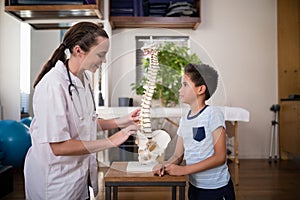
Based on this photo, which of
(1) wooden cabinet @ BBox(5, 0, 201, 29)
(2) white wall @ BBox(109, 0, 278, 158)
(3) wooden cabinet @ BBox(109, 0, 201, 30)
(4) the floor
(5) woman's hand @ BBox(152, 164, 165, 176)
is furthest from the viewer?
(2) white wall @ BBox(109, 0, 278, 158)

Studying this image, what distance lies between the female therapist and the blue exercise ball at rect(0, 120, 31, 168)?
1902 millimetres

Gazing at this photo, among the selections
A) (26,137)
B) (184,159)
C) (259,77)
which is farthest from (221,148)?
(259,77)

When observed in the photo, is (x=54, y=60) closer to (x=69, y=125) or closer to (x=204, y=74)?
(x=69, y=125)

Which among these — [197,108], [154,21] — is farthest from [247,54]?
[197,108]

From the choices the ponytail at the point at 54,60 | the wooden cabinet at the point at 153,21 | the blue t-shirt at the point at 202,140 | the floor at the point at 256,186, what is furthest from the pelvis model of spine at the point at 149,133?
the wooden cabinet at the point at 153,21

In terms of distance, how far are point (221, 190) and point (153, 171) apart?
33cm

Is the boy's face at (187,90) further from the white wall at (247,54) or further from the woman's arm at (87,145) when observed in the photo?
the white wall at (247,54)

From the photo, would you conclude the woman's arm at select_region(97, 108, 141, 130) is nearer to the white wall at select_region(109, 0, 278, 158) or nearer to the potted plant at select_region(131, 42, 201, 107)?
the potted plant at select_region(131, 42, 201, 107)

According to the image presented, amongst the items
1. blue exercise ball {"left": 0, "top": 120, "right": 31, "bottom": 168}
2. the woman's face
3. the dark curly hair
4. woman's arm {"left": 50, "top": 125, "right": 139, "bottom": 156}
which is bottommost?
blue exercise ball {"left": 0, "top": 120, "right": 31, "bottom": 168}

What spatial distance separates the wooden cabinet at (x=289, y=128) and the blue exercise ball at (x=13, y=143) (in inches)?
101

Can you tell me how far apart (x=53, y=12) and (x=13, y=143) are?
1.19m

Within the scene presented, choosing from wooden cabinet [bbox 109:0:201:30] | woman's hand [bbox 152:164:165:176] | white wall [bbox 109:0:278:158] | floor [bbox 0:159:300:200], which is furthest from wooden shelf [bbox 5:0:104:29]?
woman's hand [bbox 152:164:165:176]

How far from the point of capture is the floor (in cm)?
232

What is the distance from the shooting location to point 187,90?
1.08 meters
